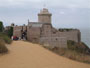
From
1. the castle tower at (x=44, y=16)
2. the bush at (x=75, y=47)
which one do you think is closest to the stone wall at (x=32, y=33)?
the bush at (x=75, y=47)

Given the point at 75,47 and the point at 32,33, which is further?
the point at 75,47

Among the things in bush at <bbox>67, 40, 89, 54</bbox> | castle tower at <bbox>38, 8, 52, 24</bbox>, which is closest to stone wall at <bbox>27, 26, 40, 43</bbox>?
bush at <bbox>67, 40, 89, 54</bbox>

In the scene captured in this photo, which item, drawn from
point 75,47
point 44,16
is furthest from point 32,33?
point 44,16

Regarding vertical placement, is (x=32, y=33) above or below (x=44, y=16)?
below

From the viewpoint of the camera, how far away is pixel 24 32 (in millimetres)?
19297

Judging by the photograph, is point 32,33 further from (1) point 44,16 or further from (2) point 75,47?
(1) point 44,16

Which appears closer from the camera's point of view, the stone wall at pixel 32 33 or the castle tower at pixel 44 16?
the stone wall at pixel 32 33

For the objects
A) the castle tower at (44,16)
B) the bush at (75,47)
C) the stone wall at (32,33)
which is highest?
the castle tower at (44,16)

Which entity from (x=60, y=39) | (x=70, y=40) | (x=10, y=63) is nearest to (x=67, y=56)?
(x=10, y=63)

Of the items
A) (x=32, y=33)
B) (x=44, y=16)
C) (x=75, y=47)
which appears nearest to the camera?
(x=32, y=33)

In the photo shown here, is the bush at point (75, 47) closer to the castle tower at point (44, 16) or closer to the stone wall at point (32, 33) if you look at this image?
the stone wall at point (32, 33)

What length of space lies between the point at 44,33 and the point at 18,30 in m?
3.05

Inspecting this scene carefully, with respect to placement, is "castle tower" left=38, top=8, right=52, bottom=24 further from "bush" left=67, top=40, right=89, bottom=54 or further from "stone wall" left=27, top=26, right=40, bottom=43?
"stone wall" left=27, top=26, right=40, bottom=43

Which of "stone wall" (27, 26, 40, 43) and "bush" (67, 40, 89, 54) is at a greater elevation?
"stone wall" (27, 26, 40, 43)
